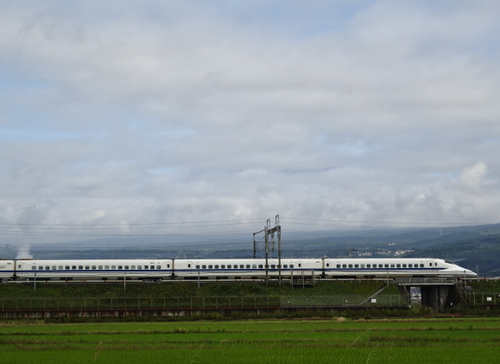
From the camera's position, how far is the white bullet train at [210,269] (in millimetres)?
78750

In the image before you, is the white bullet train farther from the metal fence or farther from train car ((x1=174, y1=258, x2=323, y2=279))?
the metal fence

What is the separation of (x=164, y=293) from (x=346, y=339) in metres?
36.0

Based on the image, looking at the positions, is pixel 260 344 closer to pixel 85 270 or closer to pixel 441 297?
pixel 441 297

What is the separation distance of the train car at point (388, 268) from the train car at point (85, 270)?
22.0 meters

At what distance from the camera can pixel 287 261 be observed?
79.9 m

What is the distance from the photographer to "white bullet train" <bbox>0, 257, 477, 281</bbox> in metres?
78.8

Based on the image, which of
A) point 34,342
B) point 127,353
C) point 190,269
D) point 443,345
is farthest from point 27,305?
point 443,345

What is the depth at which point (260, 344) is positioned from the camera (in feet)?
125

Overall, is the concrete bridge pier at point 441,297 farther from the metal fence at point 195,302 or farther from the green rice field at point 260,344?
the green rice field at point 260,344

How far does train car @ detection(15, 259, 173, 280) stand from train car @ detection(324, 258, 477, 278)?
22.0 meters

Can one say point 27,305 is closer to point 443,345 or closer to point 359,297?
point 359,297

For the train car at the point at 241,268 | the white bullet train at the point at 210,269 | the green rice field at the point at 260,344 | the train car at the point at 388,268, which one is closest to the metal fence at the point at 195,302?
the train car at the point at 241,268

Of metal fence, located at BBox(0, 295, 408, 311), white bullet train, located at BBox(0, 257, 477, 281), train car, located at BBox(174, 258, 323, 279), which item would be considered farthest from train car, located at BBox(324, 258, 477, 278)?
metal fence, located at BBox(0, 295, 408, 311)

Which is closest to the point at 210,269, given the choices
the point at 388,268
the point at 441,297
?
the point at 388,268
